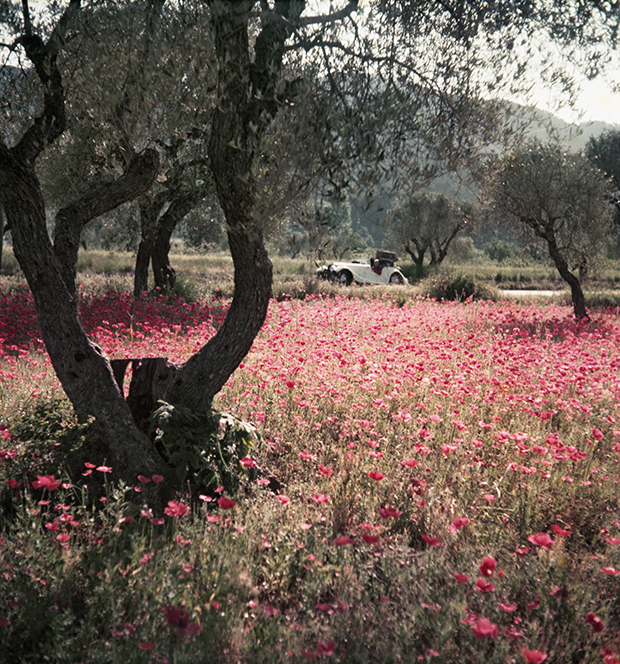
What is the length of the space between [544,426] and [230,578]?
146 inches

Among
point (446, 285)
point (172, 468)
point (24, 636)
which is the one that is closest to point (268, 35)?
point (172, 468)

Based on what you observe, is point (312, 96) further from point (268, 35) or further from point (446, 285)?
point (446, 285)

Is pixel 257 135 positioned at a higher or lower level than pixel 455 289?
higher

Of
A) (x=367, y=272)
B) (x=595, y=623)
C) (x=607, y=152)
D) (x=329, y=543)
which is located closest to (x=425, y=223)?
(x=607, y=152)

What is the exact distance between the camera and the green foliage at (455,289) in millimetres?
18734

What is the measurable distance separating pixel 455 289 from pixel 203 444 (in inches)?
669

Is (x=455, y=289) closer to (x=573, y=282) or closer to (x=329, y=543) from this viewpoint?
(x=573, y=282)

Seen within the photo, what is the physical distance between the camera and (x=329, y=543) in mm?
2814

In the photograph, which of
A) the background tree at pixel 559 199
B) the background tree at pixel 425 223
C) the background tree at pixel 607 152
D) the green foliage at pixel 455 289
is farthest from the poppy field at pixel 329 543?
the background tree at pixel 425 223

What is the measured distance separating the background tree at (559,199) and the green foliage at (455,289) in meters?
5.05

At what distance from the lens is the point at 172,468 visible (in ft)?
11.2

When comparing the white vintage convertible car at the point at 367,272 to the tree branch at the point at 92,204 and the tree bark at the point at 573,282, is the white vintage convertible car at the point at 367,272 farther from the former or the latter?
the tree branch at the point at 92,204

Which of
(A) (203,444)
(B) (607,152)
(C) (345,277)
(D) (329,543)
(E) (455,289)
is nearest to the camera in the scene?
(D) (329,543)

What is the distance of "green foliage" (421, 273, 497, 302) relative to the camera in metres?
18.7
